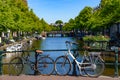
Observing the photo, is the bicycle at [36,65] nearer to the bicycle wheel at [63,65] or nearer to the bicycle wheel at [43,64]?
the bicycle wheel at [43,64]

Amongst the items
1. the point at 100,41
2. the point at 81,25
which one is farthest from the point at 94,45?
the point at 81,25

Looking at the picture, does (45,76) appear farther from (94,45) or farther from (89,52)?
(94,45)

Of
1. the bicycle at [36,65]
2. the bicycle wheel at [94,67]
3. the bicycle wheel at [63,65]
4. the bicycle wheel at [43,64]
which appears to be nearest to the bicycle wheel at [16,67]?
the bicycle at [36,65]

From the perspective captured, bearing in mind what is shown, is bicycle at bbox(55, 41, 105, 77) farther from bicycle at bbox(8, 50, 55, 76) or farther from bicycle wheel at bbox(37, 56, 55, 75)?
bicycle at bbox(8, 50, 55, 76)

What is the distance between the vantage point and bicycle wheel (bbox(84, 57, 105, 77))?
15.8m

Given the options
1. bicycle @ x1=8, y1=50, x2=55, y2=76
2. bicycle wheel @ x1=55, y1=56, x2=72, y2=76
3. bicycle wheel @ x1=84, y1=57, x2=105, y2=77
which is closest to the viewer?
bicycle wheel @ x1=84, y1=57, x2=105, y2=77

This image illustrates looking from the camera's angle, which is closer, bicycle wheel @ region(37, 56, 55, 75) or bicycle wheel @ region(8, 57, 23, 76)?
bicycle wheel @ region(37, 56, 55, 75)

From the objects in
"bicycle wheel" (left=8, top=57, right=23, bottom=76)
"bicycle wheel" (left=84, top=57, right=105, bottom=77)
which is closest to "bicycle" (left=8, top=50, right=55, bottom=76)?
"bicycle wheel" (left=8, top=57, right=23, bottom=76)

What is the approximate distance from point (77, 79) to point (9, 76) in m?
2.91

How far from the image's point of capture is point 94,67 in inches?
627

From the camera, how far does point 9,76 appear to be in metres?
16.3

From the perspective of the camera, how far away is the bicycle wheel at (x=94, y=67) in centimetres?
1581

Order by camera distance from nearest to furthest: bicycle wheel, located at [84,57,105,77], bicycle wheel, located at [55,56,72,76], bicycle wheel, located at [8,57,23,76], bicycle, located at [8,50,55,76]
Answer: bicycle wheel, located at [84,57,105,77] → bicycle wheel, located at [55,56,72,76] → bicycle, located at [8,50,55,76] → bicycle wheel, located at [8,57,23,76]

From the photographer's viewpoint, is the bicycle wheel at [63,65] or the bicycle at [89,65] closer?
the bicycle at [89,65]
